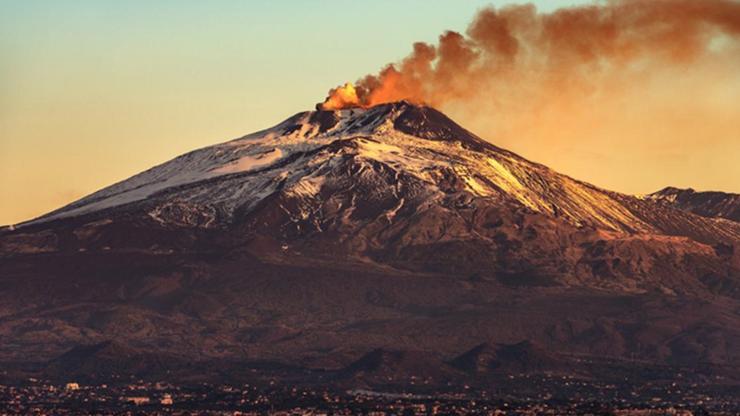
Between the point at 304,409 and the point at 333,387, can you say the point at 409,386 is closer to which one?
the point at 333,387

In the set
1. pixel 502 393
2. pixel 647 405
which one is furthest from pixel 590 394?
pixel 647 405

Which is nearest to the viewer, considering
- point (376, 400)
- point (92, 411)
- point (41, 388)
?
point (92, 411)

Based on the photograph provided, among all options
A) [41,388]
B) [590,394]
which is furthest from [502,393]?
[41,388]

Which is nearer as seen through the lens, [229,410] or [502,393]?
[229,410]

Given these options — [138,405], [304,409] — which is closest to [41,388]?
[138,405]

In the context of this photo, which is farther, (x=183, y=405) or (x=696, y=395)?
(x=696, y=395)

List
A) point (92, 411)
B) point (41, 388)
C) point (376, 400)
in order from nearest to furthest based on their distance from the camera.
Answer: point (92, 411) < point (376, 400) < point (41, 388)

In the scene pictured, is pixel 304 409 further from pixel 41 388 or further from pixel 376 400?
pixel 41 388
